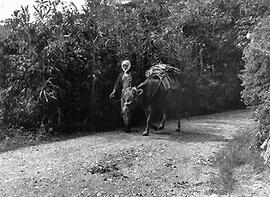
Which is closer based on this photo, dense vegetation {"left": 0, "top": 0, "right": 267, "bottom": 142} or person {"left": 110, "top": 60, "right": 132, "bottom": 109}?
person {"left": 110, "top": 60, "right": 132, "bottom": 109}

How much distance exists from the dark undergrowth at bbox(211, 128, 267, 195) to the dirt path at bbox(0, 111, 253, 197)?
166 millimetres

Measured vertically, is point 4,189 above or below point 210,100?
below

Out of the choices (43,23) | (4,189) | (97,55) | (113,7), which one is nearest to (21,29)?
(43,23)

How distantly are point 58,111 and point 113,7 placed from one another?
372 cm

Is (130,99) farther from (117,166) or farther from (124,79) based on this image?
(117,166)

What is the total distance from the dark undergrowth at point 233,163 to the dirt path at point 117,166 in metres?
0.17

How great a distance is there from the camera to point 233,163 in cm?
732

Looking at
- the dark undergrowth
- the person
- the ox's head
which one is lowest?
the dark undergrowth

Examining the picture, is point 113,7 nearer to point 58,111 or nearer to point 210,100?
point 58,111

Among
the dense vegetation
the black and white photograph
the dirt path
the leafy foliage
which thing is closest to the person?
the black and white photograph

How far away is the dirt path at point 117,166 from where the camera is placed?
642 cm

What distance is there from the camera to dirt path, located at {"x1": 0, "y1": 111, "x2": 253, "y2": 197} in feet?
21.1

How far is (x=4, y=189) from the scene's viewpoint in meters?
→ 6.59

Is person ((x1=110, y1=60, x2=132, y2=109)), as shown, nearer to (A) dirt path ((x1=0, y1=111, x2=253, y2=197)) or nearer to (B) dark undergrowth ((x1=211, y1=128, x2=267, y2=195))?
(A) dirt path ((x1=0, y1=111, x2=253, y2=197))
